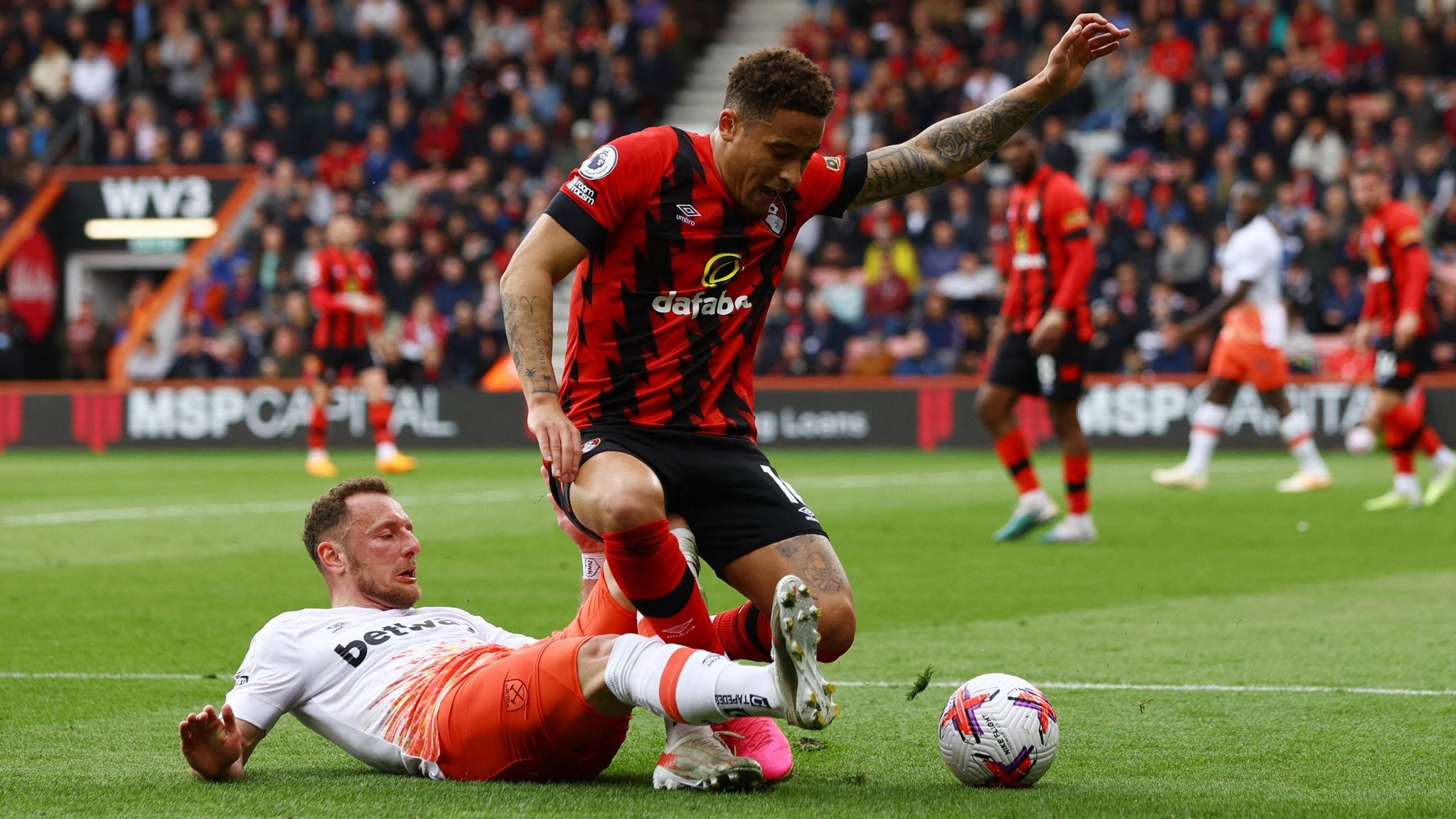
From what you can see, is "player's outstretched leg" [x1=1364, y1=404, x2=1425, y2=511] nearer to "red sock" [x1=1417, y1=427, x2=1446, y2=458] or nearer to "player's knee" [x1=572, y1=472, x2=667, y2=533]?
"red sock" [x1=1417, y1=427, x2=1446, y2=458]

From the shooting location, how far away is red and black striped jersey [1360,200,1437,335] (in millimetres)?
12367

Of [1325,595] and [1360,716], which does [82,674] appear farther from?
[1325,595]

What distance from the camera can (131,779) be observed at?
Answer: 4.37 m

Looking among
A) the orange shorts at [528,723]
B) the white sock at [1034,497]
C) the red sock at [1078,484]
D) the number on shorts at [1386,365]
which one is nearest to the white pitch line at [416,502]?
the white sock at [1034,497]

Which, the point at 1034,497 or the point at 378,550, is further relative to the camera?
the point at 1034,497

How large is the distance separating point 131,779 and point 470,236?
19.6 metres

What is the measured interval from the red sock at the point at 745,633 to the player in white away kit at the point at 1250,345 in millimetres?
9997

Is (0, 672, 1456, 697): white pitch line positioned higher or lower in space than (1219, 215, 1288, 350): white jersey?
lower

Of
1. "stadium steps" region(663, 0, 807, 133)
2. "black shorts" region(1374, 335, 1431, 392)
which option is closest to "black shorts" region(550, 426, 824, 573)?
"black shorts" region(1374, 335, 1431, 392)

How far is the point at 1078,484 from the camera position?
35.9ft

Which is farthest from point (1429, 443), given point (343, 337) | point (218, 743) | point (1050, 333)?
point (218, 743)

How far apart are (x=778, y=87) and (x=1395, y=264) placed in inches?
363

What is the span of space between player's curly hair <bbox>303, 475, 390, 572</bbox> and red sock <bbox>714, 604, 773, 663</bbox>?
958mm

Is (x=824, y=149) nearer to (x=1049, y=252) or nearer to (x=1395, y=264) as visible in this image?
(x=1395, y=264)
